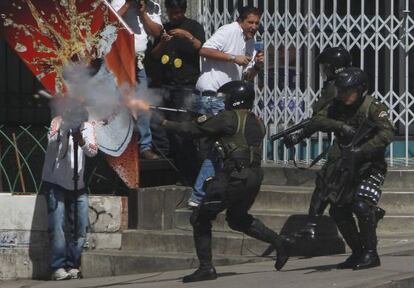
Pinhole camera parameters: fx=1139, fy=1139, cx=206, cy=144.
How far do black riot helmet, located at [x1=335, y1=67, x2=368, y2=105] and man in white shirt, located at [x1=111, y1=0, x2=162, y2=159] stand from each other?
3.04 meters

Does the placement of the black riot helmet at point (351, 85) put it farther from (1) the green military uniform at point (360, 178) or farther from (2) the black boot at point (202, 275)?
(2) the black boot at point (202, 275)

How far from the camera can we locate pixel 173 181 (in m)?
12.8

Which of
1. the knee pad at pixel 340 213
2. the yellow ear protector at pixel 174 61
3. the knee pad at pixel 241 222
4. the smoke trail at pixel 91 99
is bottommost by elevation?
the knee pad at pixel 241 222

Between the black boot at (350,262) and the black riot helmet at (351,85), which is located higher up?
the black riot helmet at (351,85)

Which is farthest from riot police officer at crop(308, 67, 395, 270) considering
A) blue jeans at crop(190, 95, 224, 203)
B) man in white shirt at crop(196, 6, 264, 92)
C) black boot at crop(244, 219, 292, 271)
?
man in white shirt at crop(196, 6, 264, 92)

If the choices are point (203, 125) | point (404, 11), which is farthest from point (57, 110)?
point (404, 11)

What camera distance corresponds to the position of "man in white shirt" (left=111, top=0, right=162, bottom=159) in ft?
41.1

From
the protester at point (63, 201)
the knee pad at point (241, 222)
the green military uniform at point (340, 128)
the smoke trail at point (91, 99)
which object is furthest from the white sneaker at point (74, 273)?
the green military uniform at point (340, 128)

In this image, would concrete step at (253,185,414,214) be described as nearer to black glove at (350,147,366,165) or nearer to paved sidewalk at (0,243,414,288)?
paved sidewalk at (0,243,414,288)

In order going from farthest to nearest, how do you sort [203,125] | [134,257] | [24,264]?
[24,264]
[134,257]
[203,125]

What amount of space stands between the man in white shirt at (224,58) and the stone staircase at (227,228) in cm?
38

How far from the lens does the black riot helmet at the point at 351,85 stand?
9938 millimetres

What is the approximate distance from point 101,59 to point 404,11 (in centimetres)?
335

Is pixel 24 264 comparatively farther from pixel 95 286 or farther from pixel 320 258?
pixel 320 258
